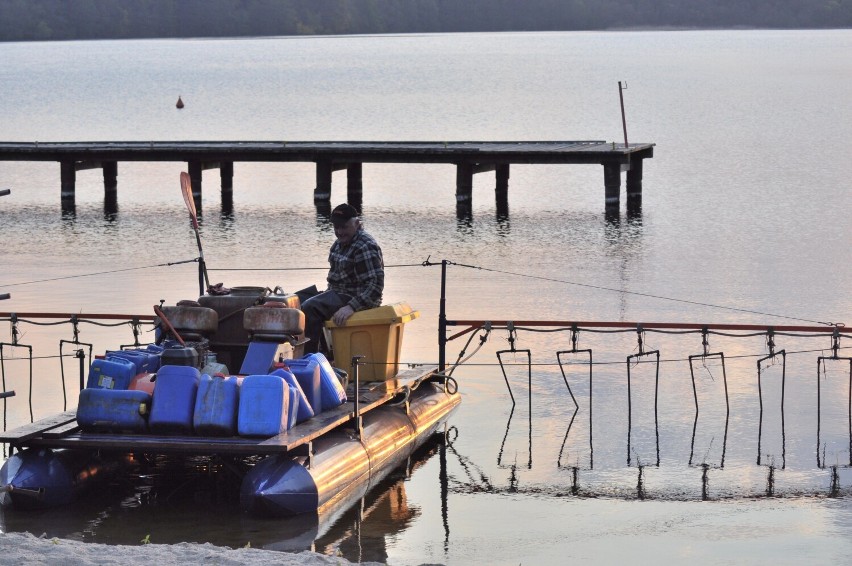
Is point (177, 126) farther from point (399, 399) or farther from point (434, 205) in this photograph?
point (399, 399)

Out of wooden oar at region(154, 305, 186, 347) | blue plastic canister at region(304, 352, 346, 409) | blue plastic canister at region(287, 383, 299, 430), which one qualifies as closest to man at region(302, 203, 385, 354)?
blue plastic canister at region(304, 352, 346, 409)

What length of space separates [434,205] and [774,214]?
954 centimetres

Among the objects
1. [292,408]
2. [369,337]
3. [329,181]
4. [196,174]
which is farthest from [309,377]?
[196,174]

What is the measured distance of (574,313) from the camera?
25.1 meters

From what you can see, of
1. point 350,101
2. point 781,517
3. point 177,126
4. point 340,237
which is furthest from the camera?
point 350,101

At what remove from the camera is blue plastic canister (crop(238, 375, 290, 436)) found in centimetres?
1214

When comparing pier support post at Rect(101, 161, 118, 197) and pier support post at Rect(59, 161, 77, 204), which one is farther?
pier support post at Rect(101, 161, 118, 197)

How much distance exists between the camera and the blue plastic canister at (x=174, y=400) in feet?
40.1

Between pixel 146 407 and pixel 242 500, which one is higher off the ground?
pixel 146 407

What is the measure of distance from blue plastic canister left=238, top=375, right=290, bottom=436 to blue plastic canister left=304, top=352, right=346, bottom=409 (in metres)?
1.18

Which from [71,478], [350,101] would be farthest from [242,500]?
[350,101]

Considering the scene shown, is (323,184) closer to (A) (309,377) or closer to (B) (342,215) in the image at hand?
(B) (342,215)

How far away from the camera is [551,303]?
26.2 m

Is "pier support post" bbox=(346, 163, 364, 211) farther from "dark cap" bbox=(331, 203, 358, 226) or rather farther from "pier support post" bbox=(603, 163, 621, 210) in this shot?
"dark cap" bbox=(331, 203, 358, 226)
